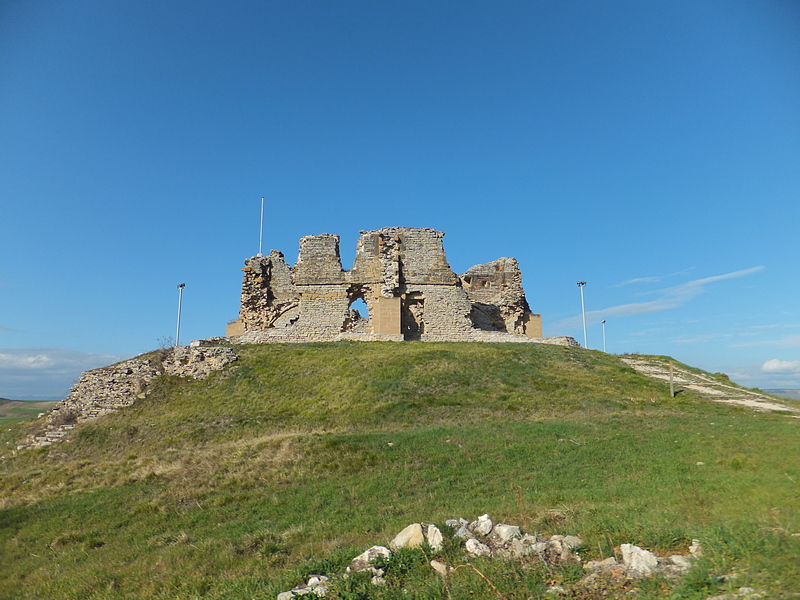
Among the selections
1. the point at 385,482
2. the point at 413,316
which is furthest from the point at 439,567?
the point at 413,316

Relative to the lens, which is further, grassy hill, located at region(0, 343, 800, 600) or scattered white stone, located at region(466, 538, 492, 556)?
scattered white stone, located at region(466, 538, 492, 556)

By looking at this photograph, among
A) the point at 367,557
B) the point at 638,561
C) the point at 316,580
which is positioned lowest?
the point at 316,580

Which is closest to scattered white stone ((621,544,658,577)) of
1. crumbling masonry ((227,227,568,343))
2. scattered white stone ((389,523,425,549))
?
scattered white stone ((389,523,425,549))

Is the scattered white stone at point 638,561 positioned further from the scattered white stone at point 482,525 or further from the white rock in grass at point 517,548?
the scattered white stone at point 482,525

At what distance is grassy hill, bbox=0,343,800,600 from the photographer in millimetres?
5430

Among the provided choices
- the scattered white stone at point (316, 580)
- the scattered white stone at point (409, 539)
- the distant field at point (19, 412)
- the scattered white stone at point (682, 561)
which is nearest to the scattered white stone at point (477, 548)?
the scattered white stone at point (409, 539)

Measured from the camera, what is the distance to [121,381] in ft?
73.1

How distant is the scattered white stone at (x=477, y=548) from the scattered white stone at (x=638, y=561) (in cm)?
152

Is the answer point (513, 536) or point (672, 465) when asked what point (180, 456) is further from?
point (672, 465)

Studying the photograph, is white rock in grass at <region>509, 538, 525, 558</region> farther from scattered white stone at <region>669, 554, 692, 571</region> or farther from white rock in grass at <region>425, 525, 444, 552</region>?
scattered white stone at <region>669, 554, 692, 571</region>

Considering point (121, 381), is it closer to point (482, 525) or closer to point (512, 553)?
point (482, 525)

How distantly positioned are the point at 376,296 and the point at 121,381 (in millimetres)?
15315

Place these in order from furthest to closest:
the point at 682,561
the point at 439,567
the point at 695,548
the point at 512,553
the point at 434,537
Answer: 1. the point at 434,537
2. the point at 512,553
3. the point at 439,567
4. the point at 695,548
5. the point at 682,561

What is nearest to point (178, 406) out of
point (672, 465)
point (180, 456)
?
point (180, 456)
